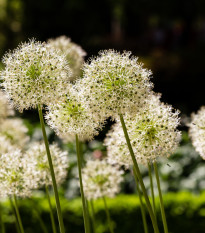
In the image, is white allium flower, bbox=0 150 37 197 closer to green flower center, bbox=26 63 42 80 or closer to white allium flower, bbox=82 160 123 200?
green flower center, bbox=26 63 42 80

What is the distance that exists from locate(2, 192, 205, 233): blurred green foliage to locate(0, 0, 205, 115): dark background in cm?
881

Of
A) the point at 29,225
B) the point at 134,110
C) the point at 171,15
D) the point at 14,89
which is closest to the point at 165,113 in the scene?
the point at 134,110

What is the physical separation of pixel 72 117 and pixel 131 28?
2557 centimetres

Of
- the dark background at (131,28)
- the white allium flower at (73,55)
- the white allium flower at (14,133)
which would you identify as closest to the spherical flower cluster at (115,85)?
the white allium flower at (73,55)

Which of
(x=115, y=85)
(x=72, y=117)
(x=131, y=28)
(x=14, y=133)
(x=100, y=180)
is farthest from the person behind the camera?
(x=131, y=28)

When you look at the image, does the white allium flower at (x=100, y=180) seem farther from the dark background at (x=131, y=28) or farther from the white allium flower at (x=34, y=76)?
the dark background at (x=131, y=28)

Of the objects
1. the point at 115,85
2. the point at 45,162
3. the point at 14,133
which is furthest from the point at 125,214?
the point at 115,85

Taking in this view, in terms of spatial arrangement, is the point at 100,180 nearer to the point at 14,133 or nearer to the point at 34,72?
the point at 14,133

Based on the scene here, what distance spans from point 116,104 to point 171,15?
19.6 meters

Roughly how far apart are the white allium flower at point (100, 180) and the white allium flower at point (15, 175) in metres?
0.91

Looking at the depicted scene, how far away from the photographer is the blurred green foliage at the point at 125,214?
604cm

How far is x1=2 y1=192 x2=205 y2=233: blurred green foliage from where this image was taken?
238 inches

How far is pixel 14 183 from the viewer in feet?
10.1

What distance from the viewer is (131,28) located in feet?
90.3
